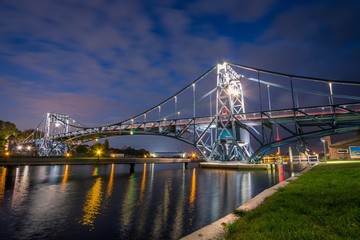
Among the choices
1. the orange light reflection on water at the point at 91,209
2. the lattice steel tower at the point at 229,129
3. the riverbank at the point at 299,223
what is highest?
the lattice steel tower at the point at 229,129

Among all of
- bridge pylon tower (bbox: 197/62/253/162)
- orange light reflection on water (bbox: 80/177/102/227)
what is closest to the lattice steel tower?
bridge pylon tower (bbox: 197/62/253/162)

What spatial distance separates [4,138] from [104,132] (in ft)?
114

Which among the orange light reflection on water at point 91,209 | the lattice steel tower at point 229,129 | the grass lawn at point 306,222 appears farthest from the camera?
the lattice steel tower at point 229,129

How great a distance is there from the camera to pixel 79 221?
1247cm

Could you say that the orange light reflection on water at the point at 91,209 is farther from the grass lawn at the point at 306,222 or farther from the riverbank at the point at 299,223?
the grass lawn at the point at 306,222

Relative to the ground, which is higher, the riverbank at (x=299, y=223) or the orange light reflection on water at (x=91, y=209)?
the riverbank at (x=299, y=223)

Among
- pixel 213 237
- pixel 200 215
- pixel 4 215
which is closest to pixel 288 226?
pixel 213 237

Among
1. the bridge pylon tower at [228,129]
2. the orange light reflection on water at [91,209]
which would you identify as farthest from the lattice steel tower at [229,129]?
the orange light reflection on water at [91,209]

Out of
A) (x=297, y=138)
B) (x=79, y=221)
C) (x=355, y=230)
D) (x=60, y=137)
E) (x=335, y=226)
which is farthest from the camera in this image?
(x=60, y=137)

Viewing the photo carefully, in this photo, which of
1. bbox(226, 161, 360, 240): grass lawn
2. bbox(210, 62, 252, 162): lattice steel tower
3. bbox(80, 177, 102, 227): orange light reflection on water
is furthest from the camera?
bbox(210, 62, 252, 162): lattice steel tower

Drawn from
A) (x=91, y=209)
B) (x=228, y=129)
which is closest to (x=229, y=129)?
(x=228, y=129)

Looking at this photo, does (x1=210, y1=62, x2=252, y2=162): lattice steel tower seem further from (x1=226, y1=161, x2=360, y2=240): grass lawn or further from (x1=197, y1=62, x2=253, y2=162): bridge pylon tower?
(x1=226, y1=161, x2=360, y2=240): grass lawn

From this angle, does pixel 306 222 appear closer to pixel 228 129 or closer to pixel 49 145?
pixel 228 129

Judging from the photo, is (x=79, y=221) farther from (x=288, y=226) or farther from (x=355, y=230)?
(x=355, y=230)
